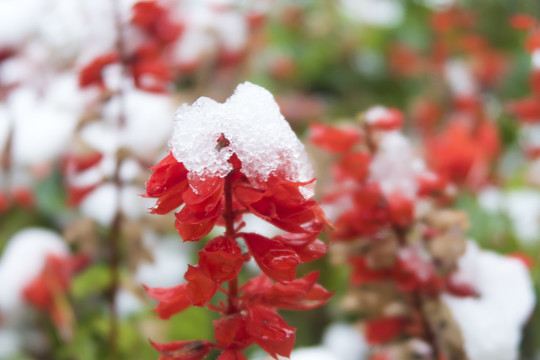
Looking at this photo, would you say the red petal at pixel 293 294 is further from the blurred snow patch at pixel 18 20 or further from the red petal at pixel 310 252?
the blurred snow patch at pixel 18 20

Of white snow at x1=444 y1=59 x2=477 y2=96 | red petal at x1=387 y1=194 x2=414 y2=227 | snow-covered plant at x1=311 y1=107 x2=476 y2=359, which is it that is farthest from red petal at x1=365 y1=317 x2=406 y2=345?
white snow at x1=444 y1=59 x2=477 y2=96

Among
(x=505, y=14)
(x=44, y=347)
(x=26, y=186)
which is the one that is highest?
(x=505, y=14)

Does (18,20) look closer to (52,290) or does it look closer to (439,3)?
(52,290)

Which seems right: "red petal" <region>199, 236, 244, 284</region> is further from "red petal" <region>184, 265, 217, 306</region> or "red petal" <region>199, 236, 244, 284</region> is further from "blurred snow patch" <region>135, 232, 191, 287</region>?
"blurred snow patch" <region>135, 232, 191, 287</region>

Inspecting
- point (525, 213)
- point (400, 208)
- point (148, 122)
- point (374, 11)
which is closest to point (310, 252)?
point (400, 208)

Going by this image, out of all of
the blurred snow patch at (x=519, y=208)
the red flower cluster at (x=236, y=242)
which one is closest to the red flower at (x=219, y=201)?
the red flower cluster at (x=236, y=242)

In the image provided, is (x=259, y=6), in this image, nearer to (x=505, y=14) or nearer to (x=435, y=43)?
(x=435, y=43)

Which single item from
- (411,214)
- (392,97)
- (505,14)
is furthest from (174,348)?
(505,14)
